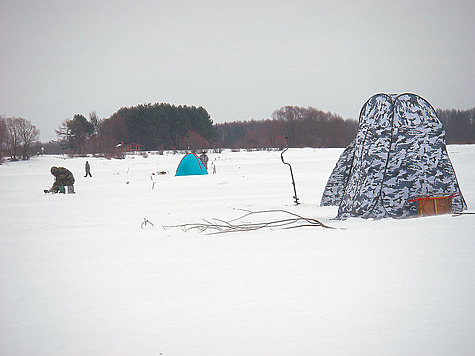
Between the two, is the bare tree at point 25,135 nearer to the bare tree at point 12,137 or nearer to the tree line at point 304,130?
the bare tree at point 12,137

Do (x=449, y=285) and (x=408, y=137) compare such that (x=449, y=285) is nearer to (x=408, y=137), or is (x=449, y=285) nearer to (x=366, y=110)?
(x=408, y=137)

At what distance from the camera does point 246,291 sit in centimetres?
362

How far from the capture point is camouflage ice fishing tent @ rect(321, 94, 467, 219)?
711cm

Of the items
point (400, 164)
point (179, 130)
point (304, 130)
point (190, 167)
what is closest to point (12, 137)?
point (190, 167)

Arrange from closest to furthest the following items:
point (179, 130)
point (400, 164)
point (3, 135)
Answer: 1. point (400, 164)
2. point (3, 135)
3. point (179, 130)

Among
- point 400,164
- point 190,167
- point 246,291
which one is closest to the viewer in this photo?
point 246,291

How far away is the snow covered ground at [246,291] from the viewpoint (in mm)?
2652

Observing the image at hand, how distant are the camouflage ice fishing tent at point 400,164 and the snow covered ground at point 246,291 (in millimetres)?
595

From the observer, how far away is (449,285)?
350cm

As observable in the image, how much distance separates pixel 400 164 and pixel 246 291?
15.6 ft

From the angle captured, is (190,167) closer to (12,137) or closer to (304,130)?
(12,137)

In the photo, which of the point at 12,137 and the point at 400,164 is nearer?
the point at 400,164

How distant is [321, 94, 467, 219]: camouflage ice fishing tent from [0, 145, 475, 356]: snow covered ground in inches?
23.4

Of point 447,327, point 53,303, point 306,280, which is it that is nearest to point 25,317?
point 53,303
